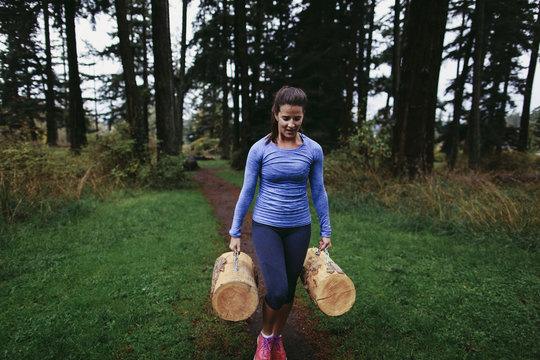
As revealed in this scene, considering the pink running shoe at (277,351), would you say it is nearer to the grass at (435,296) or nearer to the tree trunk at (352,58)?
the grass at (435,296)

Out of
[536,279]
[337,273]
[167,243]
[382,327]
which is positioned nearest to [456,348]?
[382,327]

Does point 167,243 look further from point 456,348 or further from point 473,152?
point 473,152

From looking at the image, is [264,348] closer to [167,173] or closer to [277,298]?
[277,298]

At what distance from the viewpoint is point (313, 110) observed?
15.5m

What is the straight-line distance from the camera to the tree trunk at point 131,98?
33.3ft

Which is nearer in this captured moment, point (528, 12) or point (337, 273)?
point (337, 273)

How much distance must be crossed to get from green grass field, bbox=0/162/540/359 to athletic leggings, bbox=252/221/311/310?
0.99m

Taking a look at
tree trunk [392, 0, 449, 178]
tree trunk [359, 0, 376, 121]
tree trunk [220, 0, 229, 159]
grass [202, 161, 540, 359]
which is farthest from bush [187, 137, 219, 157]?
grass [202, 161, 540, 359]

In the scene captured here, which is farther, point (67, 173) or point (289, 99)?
point (67, 173)

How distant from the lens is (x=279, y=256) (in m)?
2.17

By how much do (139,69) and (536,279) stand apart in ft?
87.3

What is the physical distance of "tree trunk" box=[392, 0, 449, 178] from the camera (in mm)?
7406

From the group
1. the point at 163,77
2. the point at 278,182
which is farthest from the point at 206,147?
the point at 278,182

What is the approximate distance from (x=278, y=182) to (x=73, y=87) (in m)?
14.4
